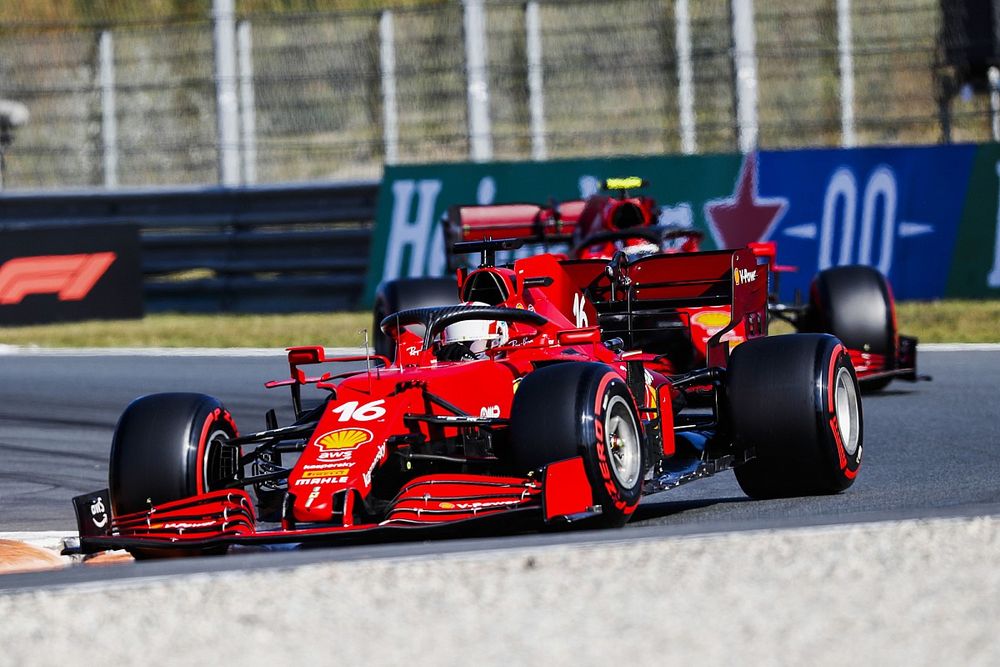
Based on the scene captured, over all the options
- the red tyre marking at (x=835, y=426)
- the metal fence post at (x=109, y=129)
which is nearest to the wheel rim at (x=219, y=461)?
the red tyre marking at (x=835, y=426)

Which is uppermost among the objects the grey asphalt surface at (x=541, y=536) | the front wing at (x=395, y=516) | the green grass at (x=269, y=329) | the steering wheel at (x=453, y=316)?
the steering wheel at (x=453, y=316)

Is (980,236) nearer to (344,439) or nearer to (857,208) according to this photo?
(857,208)

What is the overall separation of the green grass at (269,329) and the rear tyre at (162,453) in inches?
303

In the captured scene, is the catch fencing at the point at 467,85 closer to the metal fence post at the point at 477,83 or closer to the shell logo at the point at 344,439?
the metal fence post at the point at 477,83

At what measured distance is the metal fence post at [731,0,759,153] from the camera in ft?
50.9

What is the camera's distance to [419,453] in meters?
5.94

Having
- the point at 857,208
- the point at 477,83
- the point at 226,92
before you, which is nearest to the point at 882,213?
the point at 857,208

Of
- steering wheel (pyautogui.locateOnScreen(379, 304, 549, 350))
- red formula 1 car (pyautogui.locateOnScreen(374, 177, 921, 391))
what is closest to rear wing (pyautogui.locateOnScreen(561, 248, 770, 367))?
red formula 1 car (pyautogui.locateOnScreen(374, 177, 921, 391))

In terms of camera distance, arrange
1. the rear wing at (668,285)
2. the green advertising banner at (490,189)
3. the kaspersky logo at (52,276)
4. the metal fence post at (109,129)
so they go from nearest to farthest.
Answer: the rear wing at (668,285) < the green advertising banner at (490,189) < the kaspersky logo at (52,276) < the metal fence post at (109,129)

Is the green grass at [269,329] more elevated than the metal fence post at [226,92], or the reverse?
the metal fence post at [226,92]

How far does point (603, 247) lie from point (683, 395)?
3873 mm

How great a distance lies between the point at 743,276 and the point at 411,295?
10.9 feet

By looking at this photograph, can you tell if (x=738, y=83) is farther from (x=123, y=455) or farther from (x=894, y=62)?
(x=123, y=455)

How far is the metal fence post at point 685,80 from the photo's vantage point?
51.9 ft
